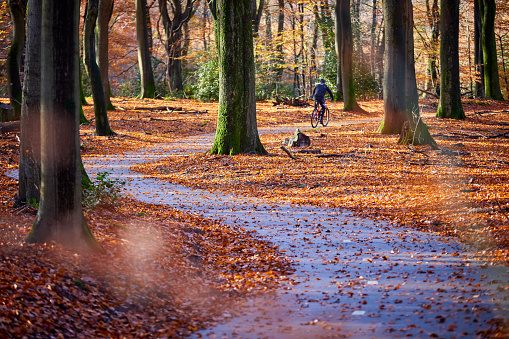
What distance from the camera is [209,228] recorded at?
8.27m

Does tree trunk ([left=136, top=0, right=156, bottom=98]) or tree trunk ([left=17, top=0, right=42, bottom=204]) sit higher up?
tree trunk ([left=136, top=0, right=156, bottom=98])

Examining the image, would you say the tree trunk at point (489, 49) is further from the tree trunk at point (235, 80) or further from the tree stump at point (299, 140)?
the tree trunk at point (235, 80)

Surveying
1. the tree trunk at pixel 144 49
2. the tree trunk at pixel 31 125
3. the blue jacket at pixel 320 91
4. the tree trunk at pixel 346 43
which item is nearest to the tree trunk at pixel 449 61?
the blue jacket at pixel 320 91

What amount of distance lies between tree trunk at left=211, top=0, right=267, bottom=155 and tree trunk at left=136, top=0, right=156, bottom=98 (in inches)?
671

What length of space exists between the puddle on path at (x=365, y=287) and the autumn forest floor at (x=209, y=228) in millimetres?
359

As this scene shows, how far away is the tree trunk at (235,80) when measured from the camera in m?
14.7

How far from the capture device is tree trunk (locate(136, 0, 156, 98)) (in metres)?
30.6

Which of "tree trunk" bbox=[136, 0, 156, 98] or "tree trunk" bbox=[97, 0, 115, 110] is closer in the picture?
"tree trunk" bbox=[97, 0, 115, 110]

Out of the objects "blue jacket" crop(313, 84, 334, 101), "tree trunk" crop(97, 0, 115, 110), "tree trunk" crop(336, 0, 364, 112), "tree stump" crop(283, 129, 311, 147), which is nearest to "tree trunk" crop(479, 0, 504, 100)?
"tree trunk" crop(336, 0, 364, 112)

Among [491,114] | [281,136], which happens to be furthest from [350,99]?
[281,136]

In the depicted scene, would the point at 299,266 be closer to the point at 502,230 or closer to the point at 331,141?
the point at 502,230

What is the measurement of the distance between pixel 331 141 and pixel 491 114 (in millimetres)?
11917

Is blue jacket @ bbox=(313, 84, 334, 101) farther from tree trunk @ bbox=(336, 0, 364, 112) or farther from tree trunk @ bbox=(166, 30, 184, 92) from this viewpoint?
tree trunk @ bbox=(166, 30, 184, 92)

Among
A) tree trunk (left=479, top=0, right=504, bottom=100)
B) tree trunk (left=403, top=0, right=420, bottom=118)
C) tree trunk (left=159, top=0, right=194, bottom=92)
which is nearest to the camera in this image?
tree trunk (left=403, top=0, right=420, bottom=118)
